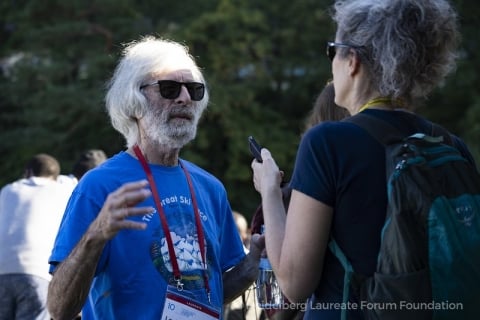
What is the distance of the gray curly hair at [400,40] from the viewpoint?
8.43 ft

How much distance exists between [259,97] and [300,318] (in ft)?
52.1

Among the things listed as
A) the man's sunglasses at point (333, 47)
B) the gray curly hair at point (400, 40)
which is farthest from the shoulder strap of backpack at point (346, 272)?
the man's sunglasses at point (333, 47)

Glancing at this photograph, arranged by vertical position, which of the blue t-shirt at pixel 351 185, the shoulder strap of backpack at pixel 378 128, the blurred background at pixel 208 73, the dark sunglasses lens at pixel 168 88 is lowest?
the blurred background at pixel 208 73

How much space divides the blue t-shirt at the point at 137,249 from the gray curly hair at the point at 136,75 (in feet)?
0.69

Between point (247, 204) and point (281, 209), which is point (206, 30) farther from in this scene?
point (281, 209)

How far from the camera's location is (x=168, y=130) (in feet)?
11.2

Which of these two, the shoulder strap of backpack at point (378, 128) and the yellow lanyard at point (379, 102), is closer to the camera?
the shoulder strap of backpack at point (378, 128)

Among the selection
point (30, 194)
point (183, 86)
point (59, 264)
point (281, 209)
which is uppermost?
point (183, 86)

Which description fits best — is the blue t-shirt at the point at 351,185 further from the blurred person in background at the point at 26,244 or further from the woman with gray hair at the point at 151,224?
the blurred person in background at the point at 26,244

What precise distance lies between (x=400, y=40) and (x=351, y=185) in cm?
45

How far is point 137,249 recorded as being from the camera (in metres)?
3.13

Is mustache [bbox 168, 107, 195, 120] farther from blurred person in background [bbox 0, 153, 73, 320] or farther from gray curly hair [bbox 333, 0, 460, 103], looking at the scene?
blurred person in background [bbox 0, 153, 73, 320]

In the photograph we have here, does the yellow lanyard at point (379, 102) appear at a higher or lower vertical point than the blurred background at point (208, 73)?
higher

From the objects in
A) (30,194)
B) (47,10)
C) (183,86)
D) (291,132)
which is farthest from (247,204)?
(183,86)
